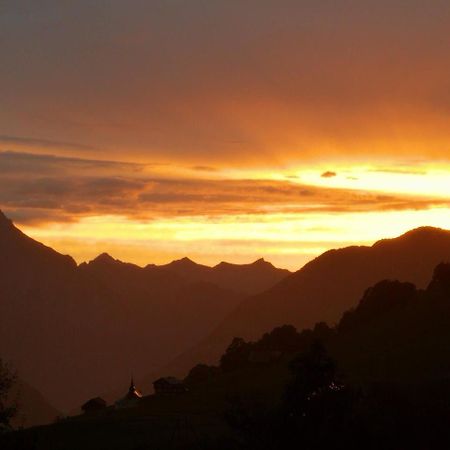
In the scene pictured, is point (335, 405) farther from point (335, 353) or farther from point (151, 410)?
point (335, 353)

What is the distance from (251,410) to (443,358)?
7363 centimetres

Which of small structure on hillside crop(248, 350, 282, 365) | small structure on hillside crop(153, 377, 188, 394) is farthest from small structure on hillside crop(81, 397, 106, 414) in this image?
small structure on hillside crop(248, 350, 282, 365)

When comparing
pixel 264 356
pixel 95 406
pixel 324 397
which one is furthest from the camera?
pixel 264 356

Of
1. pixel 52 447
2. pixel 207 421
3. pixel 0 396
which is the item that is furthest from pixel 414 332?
pixel 0 396

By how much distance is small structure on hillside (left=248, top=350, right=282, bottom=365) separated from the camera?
155000 mm

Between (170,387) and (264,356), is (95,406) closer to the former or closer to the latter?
(170,387)

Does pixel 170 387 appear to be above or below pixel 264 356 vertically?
below

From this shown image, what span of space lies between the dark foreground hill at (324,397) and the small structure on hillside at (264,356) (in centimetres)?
84

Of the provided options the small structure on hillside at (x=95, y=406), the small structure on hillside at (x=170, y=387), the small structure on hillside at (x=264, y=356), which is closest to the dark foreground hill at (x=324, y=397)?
→ the small structure on hillside at (x=264, y=356)

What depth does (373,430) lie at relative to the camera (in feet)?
188

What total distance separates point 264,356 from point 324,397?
10670 cm

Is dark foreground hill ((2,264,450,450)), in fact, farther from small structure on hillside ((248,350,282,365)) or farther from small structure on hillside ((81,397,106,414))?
small structure on hillside ((81,397,106,414))

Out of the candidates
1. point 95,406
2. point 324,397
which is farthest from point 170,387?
point 324,397

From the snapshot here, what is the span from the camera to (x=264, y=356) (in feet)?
520
